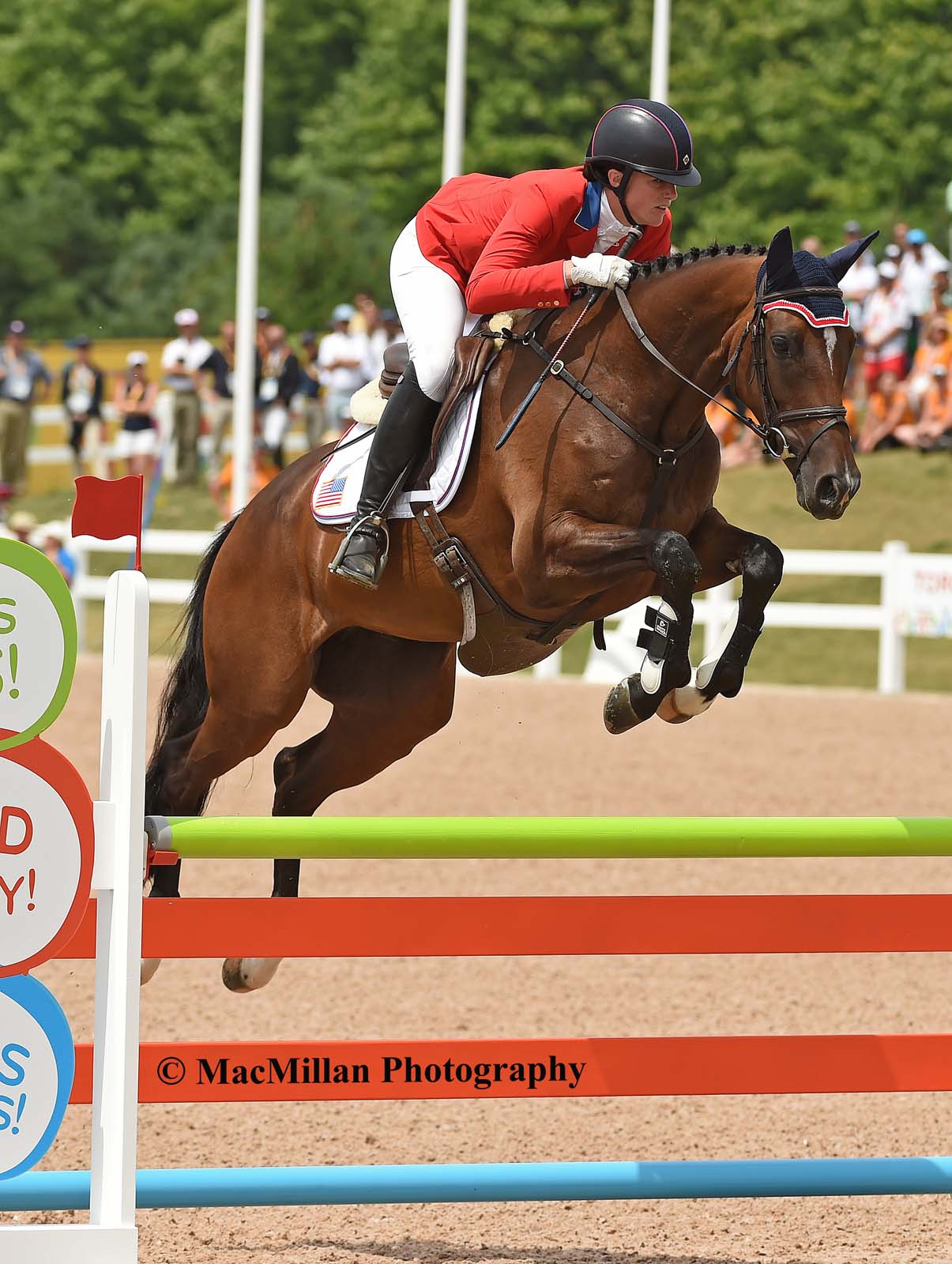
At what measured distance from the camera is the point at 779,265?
161 inches

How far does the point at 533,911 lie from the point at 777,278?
1.60 m

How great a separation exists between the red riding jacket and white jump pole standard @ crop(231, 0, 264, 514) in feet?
36.7

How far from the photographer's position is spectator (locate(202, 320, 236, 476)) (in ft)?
58.7

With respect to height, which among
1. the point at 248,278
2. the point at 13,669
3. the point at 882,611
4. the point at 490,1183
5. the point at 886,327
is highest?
the point at 248,278

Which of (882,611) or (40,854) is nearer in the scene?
(40,854)

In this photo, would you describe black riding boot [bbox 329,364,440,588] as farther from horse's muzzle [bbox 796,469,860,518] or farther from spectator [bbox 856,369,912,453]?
spectator [bbox 856,369,912,453]

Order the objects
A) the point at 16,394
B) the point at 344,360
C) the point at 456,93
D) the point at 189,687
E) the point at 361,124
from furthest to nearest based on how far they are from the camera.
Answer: the point at 361,124 → the point at 16,394 → the point at 344,360 → the point at 456,93 → the point at 189,687

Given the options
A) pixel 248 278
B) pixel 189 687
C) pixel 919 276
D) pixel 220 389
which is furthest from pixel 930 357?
pixel 189 687

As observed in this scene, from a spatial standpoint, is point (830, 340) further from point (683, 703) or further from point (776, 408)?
point (683, 703)

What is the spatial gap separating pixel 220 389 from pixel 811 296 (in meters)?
14.4

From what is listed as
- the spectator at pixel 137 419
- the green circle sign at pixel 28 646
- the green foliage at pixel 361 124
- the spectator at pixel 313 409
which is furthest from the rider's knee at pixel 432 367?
the green foliage at pixel 361 124

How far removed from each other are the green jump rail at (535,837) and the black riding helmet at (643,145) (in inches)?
62.6

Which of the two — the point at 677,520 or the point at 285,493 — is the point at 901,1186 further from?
the point at 285,493

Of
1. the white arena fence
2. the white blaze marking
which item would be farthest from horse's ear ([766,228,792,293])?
the white arena fence
